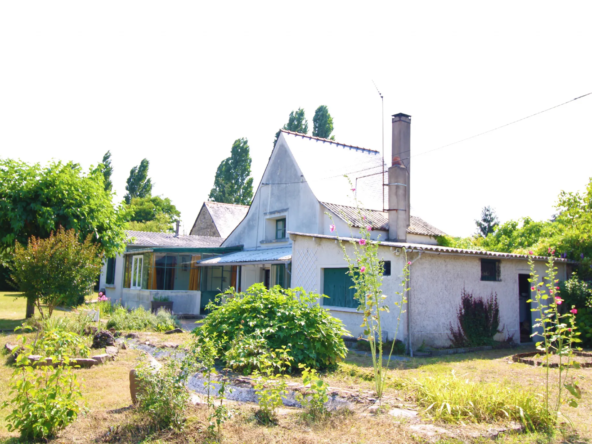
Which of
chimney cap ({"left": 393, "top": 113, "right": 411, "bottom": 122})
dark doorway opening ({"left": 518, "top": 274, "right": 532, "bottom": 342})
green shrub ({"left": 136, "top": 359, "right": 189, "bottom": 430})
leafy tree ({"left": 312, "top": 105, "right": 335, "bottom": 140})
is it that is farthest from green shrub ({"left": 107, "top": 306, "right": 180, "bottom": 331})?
leafy tree ({"left": 312, "top": 105, "right": 335, "bottom": 140})

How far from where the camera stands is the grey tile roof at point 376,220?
52.0ft

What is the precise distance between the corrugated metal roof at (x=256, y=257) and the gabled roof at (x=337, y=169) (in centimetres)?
256

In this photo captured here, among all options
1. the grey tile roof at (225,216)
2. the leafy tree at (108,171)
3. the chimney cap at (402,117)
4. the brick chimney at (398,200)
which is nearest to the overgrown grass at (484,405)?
the brick chimney at (398,200)

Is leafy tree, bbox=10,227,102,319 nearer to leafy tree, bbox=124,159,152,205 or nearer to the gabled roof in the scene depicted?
the gabled roof

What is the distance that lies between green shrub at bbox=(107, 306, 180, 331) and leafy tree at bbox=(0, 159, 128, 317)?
7.33 ft

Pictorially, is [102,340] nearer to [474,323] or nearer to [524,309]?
[474,323]

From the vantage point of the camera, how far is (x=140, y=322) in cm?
1418

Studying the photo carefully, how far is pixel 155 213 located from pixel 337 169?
35.1 meters

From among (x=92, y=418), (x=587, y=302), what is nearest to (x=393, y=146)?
(x=587, y=302)

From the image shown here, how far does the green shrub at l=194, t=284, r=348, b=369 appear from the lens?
7.74m

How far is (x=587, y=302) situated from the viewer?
12625 millimetres

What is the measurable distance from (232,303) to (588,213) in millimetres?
13199

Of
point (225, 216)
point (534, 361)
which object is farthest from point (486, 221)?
point (534, 361)

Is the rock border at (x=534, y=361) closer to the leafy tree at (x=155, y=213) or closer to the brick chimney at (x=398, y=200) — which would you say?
the brick chimney at (x=398, y=200)
